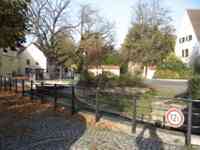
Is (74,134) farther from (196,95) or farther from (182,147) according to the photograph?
(196,95)

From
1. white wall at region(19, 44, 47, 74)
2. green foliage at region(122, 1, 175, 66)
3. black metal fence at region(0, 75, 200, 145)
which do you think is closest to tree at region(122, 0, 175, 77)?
green foliage at region(122, 1, 175, 66)

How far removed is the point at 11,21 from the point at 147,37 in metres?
35.8

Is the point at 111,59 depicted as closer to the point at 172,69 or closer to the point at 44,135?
the point at 172,69

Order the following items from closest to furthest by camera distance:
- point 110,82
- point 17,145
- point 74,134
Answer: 1. point 17,145
2. point 74,134
3. point 110,82

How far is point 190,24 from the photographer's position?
36.4 m

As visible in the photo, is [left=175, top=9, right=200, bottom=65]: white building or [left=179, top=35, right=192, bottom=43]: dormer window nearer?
[left=175, top=9, right=200, bottom=65]: white building

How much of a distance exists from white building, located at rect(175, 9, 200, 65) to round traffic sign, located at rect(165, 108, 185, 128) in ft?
101

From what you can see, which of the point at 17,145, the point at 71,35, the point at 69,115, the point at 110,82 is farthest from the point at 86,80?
the point at 71,35

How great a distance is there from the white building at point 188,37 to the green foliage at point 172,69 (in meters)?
1.39

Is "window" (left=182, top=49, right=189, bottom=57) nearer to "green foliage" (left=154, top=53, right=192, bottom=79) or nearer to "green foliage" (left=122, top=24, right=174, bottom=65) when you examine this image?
"green foliage" (left=154, top=53, right=192, bottom=79)

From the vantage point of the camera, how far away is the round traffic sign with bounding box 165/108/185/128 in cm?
520

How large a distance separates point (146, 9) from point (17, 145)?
127 feet

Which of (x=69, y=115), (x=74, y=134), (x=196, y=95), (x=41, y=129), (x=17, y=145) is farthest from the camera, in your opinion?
(x=196, y=95)

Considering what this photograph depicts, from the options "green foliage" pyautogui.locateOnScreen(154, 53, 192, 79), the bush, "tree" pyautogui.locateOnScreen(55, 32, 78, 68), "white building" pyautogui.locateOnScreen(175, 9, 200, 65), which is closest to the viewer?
the bush
